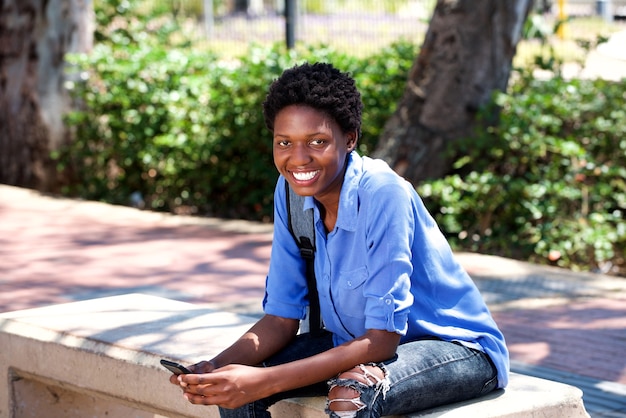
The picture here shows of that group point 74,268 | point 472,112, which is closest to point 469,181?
point 472,112

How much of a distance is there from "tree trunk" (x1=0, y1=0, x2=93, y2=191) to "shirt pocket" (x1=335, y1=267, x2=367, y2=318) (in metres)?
7.49

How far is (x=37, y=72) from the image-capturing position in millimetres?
10242

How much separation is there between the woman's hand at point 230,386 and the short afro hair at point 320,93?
2.63ft

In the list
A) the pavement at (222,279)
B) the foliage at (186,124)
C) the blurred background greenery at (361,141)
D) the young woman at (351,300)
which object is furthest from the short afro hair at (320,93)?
the foliage at (186,124)

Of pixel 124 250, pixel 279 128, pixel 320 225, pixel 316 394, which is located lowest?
pixel 124 250

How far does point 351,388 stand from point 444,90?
5.46 m

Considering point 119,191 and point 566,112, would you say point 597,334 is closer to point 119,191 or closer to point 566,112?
point 566,112

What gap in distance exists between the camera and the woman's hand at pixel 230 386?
9.76 ft

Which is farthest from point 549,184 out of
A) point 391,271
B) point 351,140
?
point 391,271

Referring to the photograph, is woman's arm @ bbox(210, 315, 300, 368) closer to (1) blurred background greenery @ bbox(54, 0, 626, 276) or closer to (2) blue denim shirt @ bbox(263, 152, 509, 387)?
(2) blue denim shirt @ bbox(263, 152, 509, 387)

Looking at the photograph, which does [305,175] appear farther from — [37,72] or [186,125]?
[37,72]

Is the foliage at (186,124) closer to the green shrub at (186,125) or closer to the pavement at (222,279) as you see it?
the green shrub at (186,125)

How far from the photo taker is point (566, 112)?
7.63 m

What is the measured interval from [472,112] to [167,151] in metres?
2.76
